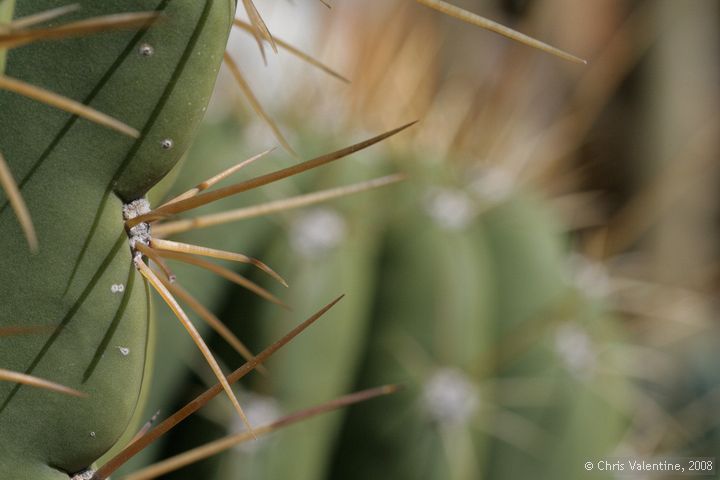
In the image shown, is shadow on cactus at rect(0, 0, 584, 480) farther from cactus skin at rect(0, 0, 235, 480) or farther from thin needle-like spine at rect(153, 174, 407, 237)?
thin needle-like spine at rect(153, 174, 407, 237)

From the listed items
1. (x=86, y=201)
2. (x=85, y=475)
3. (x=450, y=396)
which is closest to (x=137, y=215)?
(x=86, y=201)

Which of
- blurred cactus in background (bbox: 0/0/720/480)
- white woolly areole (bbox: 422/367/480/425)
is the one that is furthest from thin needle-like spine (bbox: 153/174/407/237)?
white woolly areole (bbox: 422/367/480/425)

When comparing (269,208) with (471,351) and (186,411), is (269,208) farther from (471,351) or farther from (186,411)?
(471,351)

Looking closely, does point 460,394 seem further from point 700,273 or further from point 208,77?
point 700,273

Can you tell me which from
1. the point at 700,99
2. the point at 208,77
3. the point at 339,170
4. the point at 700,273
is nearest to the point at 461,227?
the point at 339,170

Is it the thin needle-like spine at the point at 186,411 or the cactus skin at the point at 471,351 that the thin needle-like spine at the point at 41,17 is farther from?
the cactus skin at the point at 471,351

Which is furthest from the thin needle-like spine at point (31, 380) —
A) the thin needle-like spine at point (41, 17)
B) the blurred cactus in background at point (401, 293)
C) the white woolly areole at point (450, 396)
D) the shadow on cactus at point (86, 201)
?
the white woolly areole at point (450, 396)

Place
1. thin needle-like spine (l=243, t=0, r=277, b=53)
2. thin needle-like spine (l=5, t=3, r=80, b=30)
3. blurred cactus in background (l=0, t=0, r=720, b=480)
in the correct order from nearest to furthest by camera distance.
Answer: thin needle-like spine (l=5, t=3, r=80, b=30) < thin needle-like spine (l=243, t=0, r=277, b=53) < blurred cactus in background (l=0, t=0, r=720, b=480)

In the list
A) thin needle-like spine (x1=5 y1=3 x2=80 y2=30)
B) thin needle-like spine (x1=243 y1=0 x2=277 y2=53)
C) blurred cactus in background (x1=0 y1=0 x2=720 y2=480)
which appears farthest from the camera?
blurred cactus in background (x1=0 y1=0 x2=720 y2=480)
